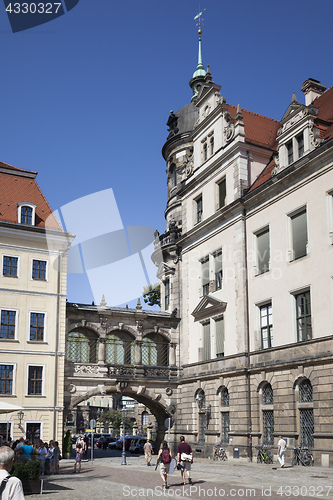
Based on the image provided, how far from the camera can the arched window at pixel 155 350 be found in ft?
132

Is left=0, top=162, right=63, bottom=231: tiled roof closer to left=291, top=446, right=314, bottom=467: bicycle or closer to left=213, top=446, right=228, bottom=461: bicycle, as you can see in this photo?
left=213, top=446, right=228, bottom=461: bicycle

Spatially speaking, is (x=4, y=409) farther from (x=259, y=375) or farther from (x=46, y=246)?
(x=46, y=246)

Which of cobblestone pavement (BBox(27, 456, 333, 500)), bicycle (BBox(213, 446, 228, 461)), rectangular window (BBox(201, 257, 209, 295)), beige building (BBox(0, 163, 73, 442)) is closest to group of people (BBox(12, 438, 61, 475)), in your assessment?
cobblestone pavement (BBox(27, 456, 333, 500))

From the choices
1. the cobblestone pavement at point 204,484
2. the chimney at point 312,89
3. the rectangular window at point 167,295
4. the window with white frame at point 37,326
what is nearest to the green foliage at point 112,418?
the rectangular window at point 167,295

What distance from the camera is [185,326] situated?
39781 millimetres

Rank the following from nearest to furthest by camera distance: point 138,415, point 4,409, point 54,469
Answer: point 4,409
point 54,469
point 138,415

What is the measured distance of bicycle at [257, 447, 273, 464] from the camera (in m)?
28.5

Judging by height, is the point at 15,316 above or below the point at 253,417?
above

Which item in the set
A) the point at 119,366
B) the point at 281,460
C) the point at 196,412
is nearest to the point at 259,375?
the point at 281,460

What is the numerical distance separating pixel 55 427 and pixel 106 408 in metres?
89.3

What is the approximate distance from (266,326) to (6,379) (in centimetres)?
1540

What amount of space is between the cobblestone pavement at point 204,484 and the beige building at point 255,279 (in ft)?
11.0

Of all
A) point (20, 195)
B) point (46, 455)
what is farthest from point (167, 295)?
point (46, 455)

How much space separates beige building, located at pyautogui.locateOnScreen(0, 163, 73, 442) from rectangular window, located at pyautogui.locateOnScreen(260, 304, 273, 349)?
12.7 m
